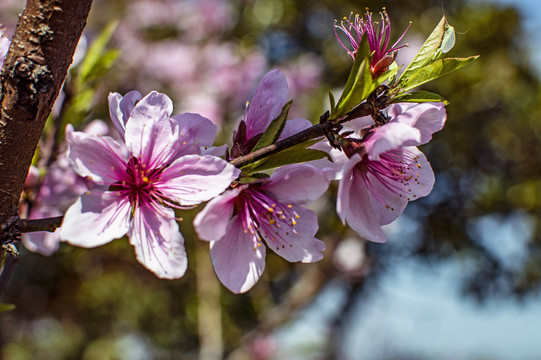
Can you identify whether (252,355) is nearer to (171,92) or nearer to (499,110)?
(171,92)

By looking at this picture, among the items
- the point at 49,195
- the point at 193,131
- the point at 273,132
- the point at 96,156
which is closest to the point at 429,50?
the point at 273,132

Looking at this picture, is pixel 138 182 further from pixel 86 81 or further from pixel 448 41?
pixel 86 81

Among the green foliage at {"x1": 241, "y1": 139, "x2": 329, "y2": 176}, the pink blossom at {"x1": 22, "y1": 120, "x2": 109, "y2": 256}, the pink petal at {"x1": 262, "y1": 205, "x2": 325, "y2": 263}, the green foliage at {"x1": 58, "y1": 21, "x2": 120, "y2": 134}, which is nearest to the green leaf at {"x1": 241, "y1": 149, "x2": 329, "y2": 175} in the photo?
the green foliage at {"x1": 241, "y1": 139, "x2": 329, "y2": 176}

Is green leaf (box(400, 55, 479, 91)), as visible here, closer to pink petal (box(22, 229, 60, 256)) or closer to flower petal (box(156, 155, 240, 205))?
flower petal (box(156, 155, 240, 205))

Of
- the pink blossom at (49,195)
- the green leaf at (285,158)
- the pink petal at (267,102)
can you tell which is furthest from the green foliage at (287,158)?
the pink blossom at (49,195)

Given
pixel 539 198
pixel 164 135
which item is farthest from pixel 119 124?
pixel 539 198
